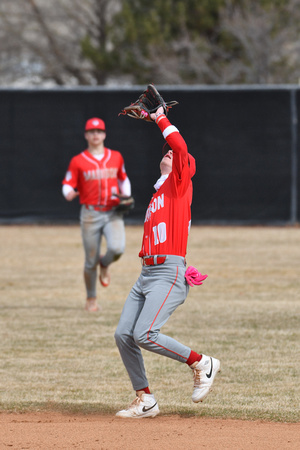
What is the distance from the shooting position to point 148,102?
232 inches

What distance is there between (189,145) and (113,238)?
8723 mm

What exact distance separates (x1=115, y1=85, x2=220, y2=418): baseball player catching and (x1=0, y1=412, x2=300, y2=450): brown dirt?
0.23m

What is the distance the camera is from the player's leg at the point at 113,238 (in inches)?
394

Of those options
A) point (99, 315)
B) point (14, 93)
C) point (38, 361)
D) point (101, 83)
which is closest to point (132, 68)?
point (101, 83)

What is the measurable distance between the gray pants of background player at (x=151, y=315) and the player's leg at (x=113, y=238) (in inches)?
160

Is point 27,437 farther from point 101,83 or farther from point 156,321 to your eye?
point 101,83

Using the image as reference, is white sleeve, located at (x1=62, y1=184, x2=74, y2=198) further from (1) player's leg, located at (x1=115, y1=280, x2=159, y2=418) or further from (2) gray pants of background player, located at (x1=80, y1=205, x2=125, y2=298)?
(1) player's leg, located at (x1=115, y1=280, x2=159, y2=418)

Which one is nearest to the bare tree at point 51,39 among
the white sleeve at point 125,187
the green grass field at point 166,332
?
the green grass field at point 166,332

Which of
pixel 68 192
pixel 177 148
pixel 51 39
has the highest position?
pixel 51 39

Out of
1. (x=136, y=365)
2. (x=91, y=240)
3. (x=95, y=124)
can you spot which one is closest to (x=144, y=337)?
(x=136, y=365)

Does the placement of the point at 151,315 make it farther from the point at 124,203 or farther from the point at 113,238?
the point at 124,203

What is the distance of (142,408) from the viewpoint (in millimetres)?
5883

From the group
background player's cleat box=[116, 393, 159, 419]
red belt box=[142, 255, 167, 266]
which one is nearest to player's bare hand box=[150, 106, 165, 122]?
red belt box=[142, 255, 167, 266]

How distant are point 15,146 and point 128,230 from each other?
3241mm
